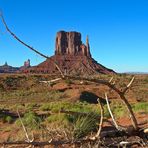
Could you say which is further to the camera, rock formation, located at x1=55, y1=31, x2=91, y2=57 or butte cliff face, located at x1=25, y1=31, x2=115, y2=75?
rock formation, located at x1=55, y1=31, x2=91, y2=57

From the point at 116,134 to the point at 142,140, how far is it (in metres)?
0.33

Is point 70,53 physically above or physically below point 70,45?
below

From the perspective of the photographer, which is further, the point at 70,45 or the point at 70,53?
the point at 70,45

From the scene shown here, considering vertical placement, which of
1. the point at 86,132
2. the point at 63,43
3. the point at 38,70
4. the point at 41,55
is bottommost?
the point at 86,132

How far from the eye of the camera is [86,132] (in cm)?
673

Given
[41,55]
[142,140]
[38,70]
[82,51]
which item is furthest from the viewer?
[82,51]

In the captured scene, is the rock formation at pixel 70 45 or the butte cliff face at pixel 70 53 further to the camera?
the rock formation at pixel 70 45

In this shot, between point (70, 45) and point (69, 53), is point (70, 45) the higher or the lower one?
the higher one

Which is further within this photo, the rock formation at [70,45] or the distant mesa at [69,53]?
the rock formation at [70,45]

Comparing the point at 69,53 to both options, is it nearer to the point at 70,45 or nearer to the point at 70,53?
the point at 70,53

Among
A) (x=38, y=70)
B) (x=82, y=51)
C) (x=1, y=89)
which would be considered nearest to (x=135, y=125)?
(x=1, y=89)

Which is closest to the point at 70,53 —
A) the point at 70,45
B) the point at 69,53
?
the point at 69,53

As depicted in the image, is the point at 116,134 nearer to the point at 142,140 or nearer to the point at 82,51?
the point at 142,140

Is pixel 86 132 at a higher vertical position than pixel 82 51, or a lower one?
lower
